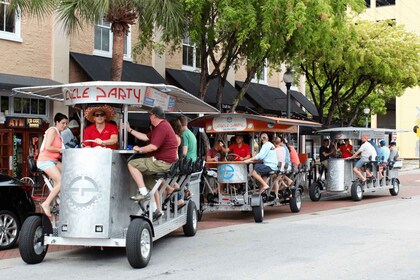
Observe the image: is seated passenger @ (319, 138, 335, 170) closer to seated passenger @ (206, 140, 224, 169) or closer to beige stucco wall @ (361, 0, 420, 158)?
seated passenger @ (206, 140, 224, 169)

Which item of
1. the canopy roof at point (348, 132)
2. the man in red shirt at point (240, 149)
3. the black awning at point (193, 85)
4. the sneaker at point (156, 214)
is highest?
the black awning at point (193, 85)

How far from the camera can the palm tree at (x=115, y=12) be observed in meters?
12.8

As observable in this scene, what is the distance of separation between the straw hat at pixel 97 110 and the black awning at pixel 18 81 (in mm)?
7630

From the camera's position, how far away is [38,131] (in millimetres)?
17703

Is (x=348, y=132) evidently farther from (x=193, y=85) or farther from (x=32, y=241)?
(x=32, y=241)

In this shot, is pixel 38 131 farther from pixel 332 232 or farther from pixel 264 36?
pixel 332 232

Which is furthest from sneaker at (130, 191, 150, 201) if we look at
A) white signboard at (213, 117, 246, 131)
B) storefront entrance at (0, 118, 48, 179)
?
storefront entrance at (0, 118, 48, 179)

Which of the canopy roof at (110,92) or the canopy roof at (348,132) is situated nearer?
the canopy roof at (110,92)

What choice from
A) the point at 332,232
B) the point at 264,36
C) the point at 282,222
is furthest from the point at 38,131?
the point at 332,232

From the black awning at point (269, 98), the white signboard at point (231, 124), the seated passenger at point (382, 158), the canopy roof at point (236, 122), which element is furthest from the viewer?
the black awning at point (269, 98)

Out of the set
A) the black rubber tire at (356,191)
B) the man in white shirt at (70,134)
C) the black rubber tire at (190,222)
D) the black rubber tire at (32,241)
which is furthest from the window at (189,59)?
the black rubber tire at (32,241)

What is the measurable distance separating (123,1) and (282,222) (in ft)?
19.8

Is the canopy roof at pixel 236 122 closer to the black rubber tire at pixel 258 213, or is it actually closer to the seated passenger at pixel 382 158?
the black rubber tire at pixel 258 213

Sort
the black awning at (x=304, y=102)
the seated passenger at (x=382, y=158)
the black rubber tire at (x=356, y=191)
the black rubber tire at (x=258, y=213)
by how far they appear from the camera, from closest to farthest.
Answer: the black rubber tire at (x=258, y=213), the black rubber tire at (x=356, y=191), the seated passenger at (x=382, y=158), the black awning at (x=304, y=102)
